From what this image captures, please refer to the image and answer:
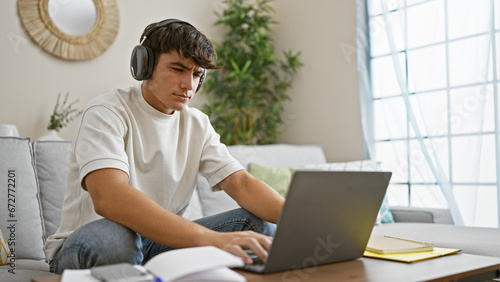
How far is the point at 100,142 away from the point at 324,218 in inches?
23.6

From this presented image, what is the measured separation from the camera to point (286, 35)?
3627mm

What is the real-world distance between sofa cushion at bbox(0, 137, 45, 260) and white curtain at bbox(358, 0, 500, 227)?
1903 millimetres

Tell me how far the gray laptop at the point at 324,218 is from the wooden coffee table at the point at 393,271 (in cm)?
2

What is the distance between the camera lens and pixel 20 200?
1786 mm

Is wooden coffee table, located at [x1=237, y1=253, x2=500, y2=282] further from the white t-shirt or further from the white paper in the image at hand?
the white t-shirt

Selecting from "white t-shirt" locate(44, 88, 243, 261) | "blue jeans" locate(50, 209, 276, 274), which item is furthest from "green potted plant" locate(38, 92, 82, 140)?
"blue jeans" locate(50, 209, 276, 274)

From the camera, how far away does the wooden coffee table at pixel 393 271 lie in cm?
92

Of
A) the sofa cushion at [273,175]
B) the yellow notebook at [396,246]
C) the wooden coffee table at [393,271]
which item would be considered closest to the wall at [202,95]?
the sofa cushion at [273,175]

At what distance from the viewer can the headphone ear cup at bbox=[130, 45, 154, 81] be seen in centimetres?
143

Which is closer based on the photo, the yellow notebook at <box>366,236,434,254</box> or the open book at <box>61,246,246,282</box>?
the open book at <box>61,246,246,282</box>

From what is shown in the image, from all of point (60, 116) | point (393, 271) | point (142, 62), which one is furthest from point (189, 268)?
point (60, 116)

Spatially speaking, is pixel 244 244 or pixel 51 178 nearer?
pixel 244 244

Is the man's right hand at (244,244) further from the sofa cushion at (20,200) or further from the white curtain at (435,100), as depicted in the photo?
the white curtain at (435,100)

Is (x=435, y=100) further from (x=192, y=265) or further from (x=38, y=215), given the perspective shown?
(x=192, y=265)
